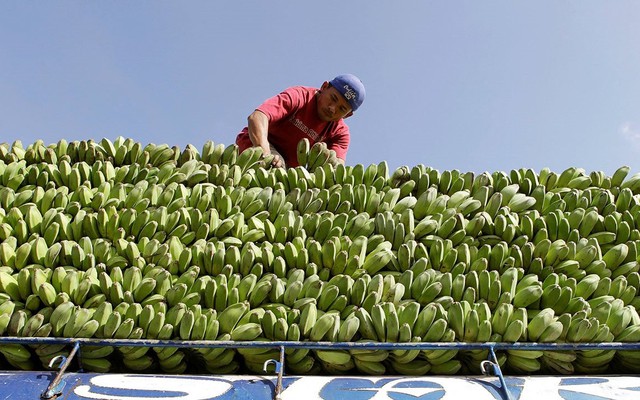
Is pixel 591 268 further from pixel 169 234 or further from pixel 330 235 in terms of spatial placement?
pixel 169 234

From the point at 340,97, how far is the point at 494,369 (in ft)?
7.91

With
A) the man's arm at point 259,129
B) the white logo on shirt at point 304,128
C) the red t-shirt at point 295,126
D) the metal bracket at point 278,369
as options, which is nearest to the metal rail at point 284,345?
the metal bracket at point 278,369

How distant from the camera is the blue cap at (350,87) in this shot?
14.5 feet

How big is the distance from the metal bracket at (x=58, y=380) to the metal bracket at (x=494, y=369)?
157 centimetres

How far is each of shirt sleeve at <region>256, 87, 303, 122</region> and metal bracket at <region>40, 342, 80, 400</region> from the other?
2.12 metres

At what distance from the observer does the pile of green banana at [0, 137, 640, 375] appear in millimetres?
2621

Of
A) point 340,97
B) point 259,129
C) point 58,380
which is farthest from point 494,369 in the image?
point 340,97

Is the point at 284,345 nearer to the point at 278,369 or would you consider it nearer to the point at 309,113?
the point at 278,369

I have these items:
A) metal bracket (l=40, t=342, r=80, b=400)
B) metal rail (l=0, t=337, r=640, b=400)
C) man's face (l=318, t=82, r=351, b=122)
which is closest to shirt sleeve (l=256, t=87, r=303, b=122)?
man's face (l=318, t=82, r=351, b=122)

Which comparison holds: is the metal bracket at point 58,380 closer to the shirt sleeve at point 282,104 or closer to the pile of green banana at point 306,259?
the pile of green banana at point 306,259

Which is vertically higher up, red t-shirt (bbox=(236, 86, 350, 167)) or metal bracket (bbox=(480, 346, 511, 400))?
red t-shirt (bbox=(236, 86, 350, 167))

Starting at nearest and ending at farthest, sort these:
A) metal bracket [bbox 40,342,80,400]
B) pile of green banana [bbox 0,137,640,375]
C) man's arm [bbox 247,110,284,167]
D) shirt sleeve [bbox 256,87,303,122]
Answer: metal bracket [bbox 40,342,80,400]
pile of green banana [bbox 0,137,640,375]
man's arm [bbox 247,110,284,167]
shirt sleeve [bbox 256,87,303,122]

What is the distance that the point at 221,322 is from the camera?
264 centimetres

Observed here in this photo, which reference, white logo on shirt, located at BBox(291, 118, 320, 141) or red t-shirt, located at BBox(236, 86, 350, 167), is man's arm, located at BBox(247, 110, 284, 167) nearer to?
red t-shirt, located at BBox(236, 86, 350, 167)
